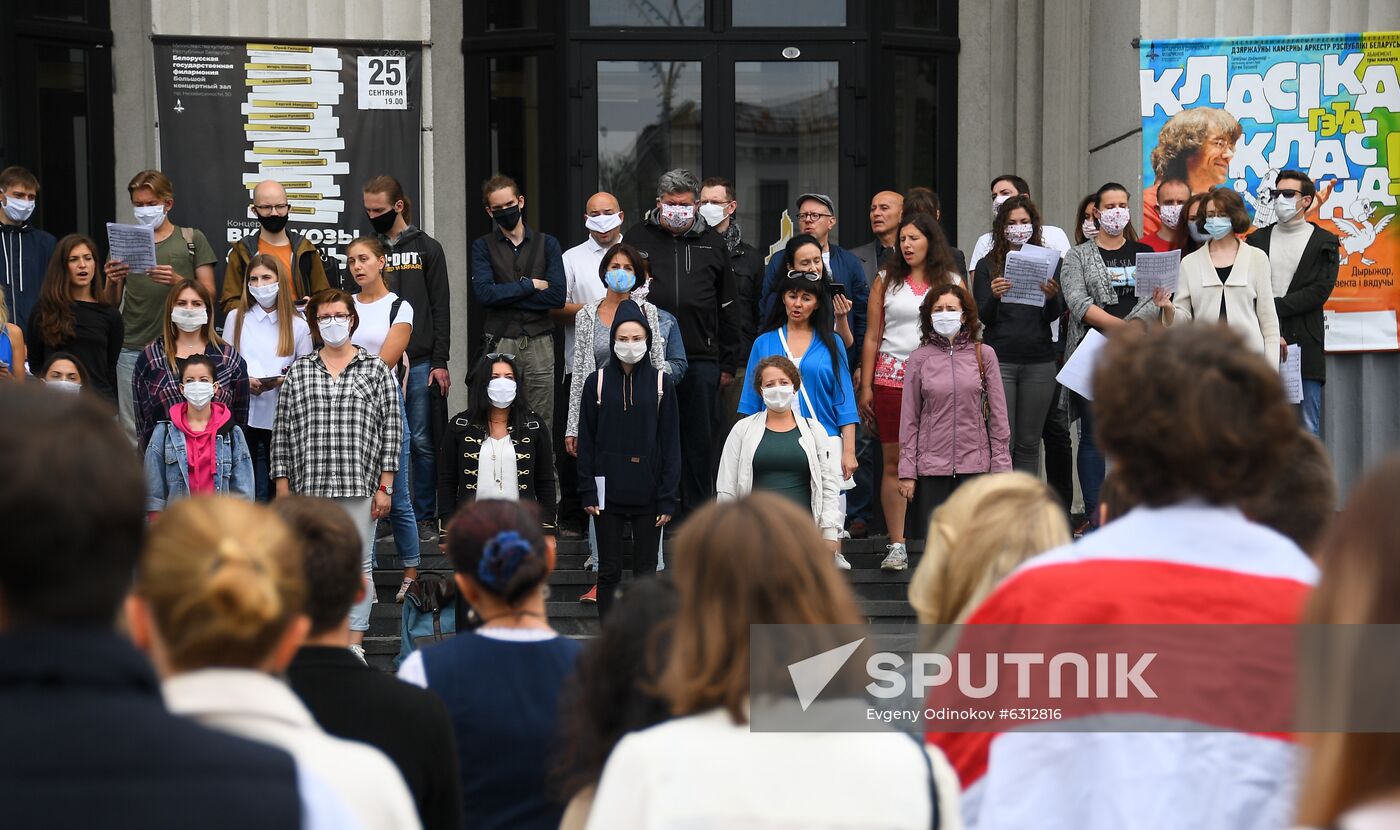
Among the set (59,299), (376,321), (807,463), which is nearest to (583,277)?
(376,321)

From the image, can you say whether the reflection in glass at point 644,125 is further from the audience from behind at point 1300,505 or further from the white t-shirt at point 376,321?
the audience from behind at point 1300,505

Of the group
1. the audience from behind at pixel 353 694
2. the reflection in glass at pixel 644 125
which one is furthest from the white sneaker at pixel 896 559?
the audience from behind at pixel 353 694

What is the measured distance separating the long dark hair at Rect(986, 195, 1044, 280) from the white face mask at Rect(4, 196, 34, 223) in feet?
20.4

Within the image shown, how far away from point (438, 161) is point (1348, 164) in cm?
747

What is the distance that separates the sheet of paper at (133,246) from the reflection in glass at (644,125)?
4.63 meters

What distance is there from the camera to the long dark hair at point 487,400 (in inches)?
370

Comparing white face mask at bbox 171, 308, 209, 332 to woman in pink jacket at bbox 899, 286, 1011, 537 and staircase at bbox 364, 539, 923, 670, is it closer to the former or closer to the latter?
staircase at bbox 364, 539, 923, 670

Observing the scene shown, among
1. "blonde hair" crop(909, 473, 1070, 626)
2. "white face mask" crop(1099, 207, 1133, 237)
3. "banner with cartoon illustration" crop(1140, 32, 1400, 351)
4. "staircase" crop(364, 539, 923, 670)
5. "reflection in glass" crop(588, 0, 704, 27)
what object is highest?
"reflection in glass" crop(588, 0, 704, 27)

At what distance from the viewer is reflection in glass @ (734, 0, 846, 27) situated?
1397 cm

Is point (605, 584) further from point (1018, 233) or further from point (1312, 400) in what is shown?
point (1312, 400)

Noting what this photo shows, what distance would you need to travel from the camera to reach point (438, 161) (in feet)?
47.3

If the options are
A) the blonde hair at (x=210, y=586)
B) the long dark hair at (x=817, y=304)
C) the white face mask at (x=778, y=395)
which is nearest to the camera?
the blonde hair at (x=210, y=586)

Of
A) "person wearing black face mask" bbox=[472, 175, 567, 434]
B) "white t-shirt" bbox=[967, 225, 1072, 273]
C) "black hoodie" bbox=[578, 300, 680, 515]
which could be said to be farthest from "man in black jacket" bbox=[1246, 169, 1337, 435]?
"person wearing black face mask" bbox=[472, 175, 567, 434]

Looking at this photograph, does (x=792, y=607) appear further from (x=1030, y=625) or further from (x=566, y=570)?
(x=566, y=570)
